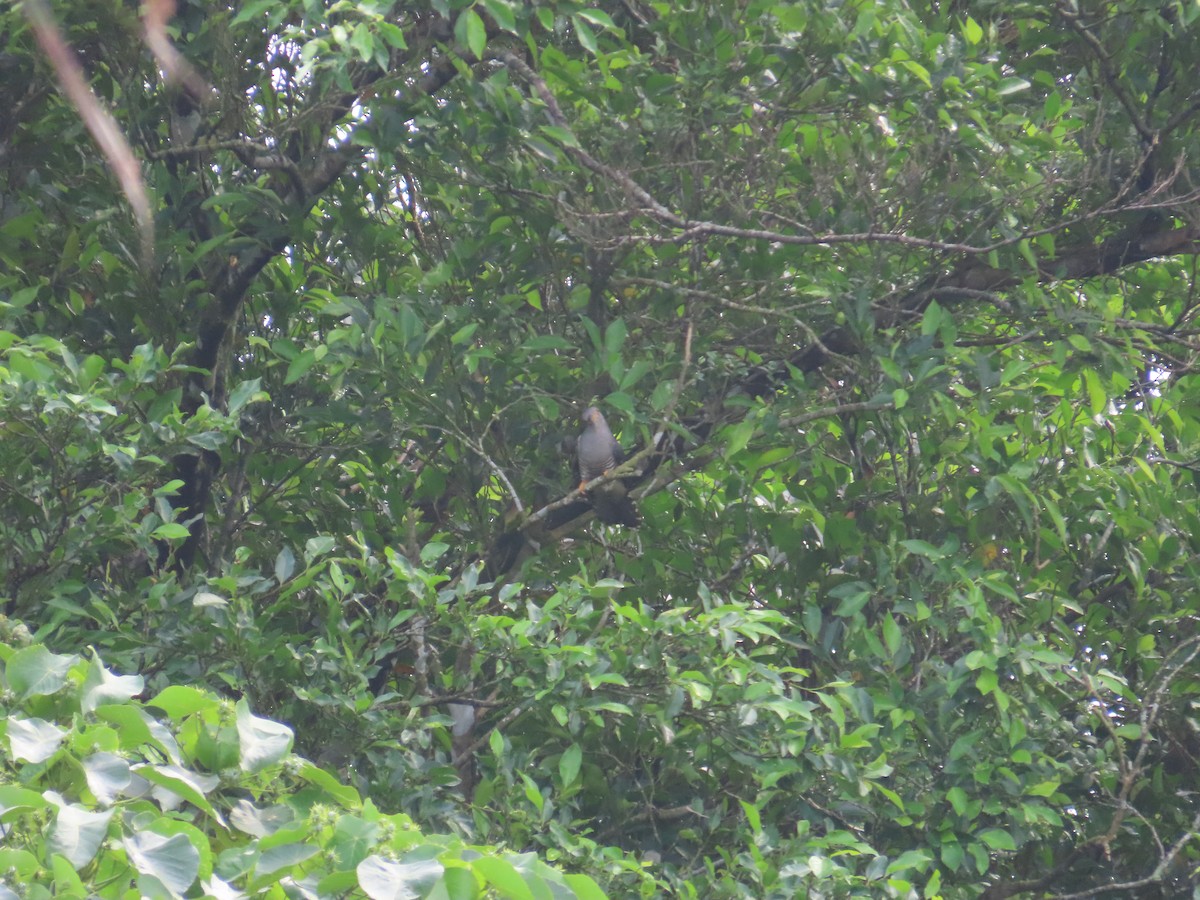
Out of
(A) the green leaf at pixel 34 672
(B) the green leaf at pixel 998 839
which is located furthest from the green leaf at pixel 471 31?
(B) the green leaf at pixel 998 839

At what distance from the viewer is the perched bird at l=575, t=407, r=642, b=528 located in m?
3.45

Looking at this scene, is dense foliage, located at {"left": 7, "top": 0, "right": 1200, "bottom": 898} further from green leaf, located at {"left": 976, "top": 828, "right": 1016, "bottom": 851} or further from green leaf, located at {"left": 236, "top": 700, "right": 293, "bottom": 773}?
green leaf, located at {"left": 236, "top": 700, "right": 293, "bottom": 773}

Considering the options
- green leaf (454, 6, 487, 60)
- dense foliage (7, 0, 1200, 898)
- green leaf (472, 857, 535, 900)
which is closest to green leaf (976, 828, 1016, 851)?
dense foliage (7, 0, 1200, 898)

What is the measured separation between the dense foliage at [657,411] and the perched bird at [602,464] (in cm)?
7

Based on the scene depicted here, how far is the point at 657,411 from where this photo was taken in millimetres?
3203

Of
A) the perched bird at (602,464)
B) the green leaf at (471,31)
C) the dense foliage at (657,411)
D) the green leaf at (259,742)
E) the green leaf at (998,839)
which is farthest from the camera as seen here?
the perched bird at (602,464)

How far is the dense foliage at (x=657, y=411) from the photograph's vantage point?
285 centimetres

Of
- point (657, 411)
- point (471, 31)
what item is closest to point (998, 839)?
point (657, 411)

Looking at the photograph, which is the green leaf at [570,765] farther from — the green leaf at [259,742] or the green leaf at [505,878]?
the green leaf at [505,878]

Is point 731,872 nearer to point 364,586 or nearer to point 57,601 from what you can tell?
point 364,586

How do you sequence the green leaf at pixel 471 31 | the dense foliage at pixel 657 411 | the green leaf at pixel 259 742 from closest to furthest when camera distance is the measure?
the green leaf at pixel 259 742
the green leaf at pixel 471 31
the dense foliage at pixel 657 411

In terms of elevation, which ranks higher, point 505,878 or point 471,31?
point 471,31

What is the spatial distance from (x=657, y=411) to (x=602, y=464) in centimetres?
41

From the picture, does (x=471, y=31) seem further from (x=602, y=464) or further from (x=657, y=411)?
(x=602, y=464)
